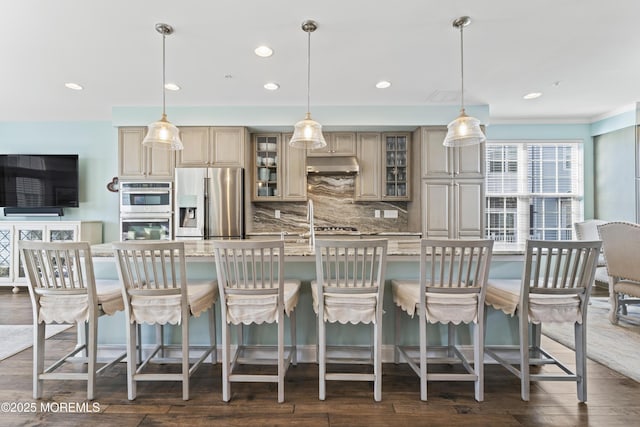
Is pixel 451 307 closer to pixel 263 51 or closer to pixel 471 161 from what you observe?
pixel 263 51

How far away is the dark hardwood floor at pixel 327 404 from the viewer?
1745mm

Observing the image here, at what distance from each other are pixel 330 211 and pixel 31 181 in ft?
15.2

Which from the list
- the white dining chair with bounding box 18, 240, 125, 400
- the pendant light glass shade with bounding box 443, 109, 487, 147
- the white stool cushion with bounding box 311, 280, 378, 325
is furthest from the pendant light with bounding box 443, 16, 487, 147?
the white dining chair with bounding box 18, 240, 125, 400

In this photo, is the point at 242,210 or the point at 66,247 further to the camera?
the point at 242,210

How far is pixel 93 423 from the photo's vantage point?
1.74 meters

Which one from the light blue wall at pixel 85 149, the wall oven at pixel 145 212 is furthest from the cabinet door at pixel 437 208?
the light blue wall at pixel 85 149

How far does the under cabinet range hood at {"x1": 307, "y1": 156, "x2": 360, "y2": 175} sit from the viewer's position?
14.3ft

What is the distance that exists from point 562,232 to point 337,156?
4077 millimetres

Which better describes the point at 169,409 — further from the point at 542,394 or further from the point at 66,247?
the point at 542,394

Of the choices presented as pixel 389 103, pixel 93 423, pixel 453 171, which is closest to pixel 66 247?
pixel 93 423

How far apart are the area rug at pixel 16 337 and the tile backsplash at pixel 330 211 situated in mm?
2572

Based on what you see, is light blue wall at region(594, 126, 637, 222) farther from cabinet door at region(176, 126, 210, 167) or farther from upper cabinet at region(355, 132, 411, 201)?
cabinet door at region(176, 126, 210, 167)

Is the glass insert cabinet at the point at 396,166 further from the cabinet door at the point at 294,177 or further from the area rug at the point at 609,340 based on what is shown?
the area rug at the point at 609,340

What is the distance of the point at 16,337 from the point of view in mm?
2900
